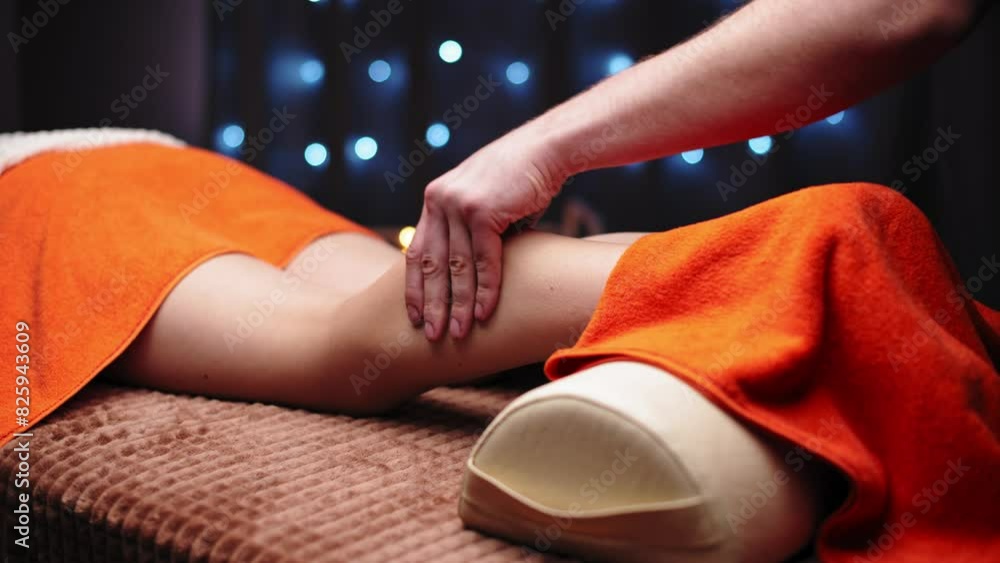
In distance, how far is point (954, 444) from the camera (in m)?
0.57

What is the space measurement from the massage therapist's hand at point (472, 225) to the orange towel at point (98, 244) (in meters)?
0.37

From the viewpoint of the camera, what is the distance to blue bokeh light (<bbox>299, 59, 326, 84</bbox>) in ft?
7.13

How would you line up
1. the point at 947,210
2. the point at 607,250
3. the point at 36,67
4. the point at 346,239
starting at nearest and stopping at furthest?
the point at 607,250 → the point at 346,239 → the point at 947,210 → the point at 36,67

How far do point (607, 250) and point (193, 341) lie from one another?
51 centimetres

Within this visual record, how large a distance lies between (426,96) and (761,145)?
788 millimetres

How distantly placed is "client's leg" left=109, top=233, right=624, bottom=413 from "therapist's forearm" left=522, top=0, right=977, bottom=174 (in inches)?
4.0

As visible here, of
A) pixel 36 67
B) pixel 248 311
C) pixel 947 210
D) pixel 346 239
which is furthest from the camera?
pixel 36 67

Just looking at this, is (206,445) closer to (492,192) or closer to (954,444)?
(492,192)

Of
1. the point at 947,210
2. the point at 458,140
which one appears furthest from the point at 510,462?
the point at 458,140

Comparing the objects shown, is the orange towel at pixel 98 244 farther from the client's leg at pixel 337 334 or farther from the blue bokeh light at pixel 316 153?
the blue bokeh light at pixel 316 153

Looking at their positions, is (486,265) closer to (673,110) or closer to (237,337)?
(673,110)

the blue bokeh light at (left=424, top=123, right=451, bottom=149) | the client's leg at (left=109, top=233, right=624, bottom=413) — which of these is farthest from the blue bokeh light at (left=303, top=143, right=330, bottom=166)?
the client's leg at (left=109, top=233, right=624, bottom=413)

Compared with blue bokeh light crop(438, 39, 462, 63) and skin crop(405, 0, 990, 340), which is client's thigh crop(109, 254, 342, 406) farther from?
blue bokeh light crop(438, 39, 462, 63)

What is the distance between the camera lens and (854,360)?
60 cm
